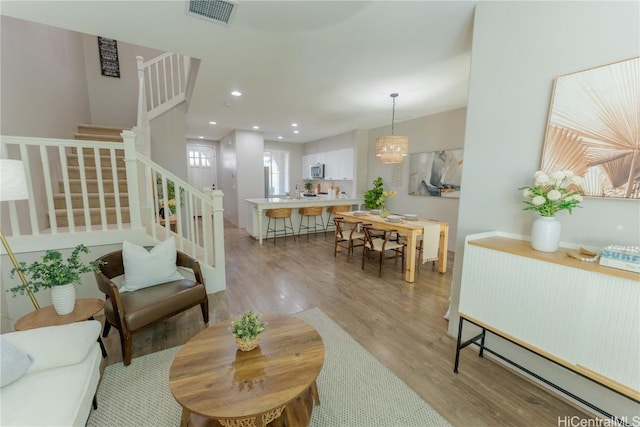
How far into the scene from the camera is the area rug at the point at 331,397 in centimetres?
148

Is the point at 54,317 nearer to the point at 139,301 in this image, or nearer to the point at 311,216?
the point at 139,301

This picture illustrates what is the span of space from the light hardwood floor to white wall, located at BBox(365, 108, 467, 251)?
51.1 inches

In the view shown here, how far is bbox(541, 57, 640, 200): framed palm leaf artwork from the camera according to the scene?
135 centimetres

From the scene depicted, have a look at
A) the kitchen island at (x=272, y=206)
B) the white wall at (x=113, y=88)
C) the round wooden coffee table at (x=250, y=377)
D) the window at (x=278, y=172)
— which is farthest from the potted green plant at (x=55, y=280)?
the window at (x=278, y=172)

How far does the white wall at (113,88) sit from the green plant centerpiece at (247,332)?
5830 millimetres

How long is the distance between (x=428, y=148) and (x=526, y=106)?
3.57m

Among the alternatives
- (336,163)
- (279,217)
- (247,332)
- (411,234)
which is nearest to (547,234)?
(247,332)

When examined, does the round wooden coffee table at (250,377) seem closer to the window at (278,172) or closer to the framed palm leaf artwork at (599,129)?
the framed palm leaf artwork at (599,129)

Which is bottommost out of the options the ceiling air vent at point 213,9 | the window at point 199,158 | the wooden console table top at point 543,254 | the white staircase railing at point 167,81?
the wooden console table top at point 543,254

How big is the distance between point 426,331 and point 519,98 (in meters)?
2.08

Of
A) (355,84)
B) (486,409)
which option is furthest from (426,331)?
(355,84)

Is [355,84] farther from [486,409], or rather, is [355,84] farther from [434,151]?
[486,409]

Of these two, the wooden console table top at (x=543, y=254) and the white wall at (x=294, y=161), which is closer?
the wooden console table top at (x=543, y=254)

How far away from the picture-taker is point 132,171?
2633mm
